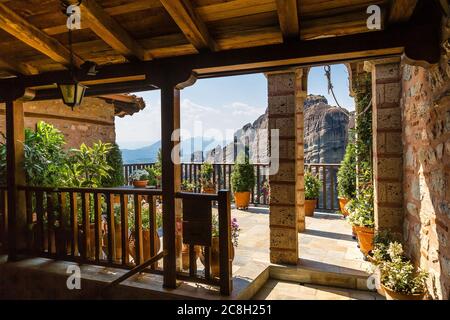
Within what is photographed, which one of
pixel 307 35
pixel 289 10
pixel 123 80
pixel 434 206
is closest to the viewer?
pixel 289 10

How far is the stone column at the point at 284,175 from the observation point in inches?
137

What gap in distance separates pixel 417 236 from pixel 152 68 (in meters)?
2.98

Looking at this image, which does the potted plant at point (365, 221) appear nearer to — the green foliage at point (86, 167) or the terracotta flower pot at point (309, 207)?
the terracotta flower pot at point (309, 207)

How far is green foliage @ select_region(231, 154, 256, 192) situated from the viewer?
6660 millimetres

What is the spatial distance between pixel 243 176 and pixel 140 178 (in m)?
2.90

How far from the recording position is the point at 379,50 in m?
2.13

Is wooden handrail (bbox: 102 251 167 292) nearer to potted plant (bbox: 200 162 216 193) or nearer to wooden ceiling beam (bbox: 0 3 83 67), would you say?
wooden ceiling beam (bbox: 0 3 83 67)

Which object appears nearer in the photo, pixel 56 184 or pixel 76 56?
pixel 76 56

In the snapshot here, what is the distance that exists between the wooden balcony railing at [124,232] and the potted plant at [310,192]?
3165mm

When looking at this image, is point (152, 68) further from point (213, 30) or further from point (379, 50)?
point (379, 50)

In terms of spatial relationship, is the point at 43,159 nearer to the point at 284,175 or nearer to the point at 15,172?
the point at 15,172

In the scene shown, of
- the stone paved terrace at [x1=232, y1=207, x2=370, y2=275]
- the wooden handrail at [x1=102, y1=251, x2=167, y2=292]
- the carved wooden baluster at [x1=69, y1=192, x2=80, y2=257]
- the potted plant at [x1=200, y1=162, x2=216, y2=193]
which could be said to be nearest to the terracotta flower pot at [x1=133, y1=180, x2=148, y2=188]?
→ the potted plant at [x1=200, y1=162, x2=216, y2=193]

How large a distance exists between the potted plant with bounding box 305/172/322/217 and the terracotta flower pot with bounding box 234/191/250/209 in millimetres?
1410
